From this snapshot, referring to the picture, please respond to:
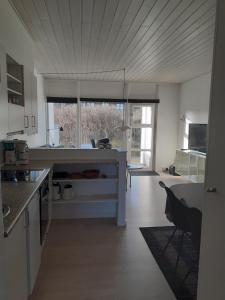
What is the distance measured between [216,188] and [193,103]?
5558 millimetres

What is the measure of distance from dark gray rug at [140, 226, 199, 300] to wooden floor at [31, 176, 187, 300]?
0.25ft

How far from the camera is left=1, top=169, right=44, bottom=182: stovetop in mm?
2305

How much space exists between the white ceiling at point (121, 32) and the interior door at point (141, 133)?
2254 mm

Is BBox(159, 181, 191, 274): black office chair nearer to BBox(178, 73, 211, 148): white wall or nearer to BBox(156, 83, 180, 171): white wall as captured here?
BBox(178, 73, 211, 148): white wall

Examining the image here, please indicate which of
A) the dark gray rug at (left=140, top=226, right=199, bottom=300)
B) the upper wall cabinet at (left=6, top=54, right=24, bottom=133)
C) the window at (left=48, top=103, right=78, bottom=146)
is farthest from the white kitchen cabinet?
the window at (left=48, top=103, right=78, bottom=146)

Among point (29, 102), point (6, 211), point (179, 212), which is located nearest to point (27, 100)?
point (29, 102)

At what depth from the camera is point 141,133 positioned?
24.6 ft

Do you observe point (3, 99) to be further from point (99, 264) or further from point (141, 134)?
point (141, 134)

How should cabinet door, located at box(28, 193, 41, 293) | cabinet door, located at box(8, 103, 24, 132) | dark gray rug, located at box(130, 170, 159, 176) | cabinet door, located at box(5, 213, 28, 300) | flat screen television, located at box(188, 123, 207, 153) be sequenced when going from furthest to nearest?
1. dark gray rug, located at box(130, 170, 159, 176)
2. flat screen television, located at box(188, 123, 207, 153)
3. cabinet door, located at box(8, 103, 24, 132)
4. cabinet door, located at box(28, 193, 41, 293)
5. cabinet door, located at box(5, 213, 28, 300)

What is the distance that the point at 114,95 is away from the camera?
7223mm

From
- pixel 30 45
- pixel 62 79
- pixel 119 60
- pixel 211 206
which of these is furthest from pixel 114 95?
pixel 211 206

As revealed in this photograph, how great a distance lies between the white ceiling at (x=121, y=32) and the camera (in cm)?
248

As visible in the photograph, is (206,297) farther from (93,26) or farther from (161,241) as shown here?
(93,26)

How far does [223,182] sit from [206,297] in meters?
0.75
